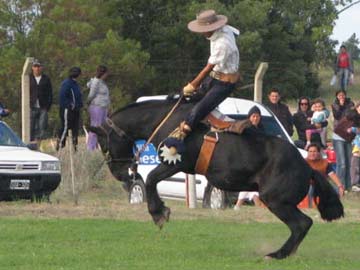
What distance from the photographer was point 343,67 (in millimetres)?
33031

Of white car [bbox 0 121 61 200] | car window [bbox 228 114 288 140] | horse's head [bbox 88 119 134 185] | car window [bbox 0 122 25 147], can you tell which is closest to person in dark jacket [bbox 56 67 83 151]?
car window [bbox 0 122 25 147]

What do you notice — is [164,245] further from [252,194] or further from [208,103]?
[252,194]

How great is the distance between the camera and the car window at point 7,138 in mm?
20033

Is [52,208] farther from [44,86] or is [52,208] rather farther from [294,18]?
[294,18]

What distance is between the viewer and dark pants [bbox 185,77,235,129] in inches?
Result: 490

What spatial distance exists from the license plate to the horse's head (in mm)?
5229

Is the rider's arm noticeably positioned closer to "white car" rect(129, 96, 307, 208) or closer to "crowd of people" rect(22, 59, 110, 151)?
"white car" rect(129, 96, 307, 208)

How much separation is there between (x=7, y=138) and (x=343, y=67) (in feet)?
49.8

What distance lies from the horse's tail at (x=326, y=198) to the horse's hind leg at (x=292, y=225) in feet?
1.79

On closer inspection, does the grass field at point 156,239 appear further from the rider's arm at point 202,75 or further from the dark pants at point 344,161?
the dark pants at point 344,161

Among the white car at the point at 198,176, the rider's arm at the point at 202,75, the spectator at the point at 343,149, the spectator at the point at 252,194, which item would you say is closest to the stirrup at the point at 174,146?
the rider's arm at the point at 202,75

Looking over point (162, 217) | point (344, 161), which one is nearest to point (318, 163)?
point (344, 161)

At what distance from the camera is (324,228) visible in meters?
15.4

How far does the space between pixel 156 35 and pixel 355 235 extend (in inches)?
1222
